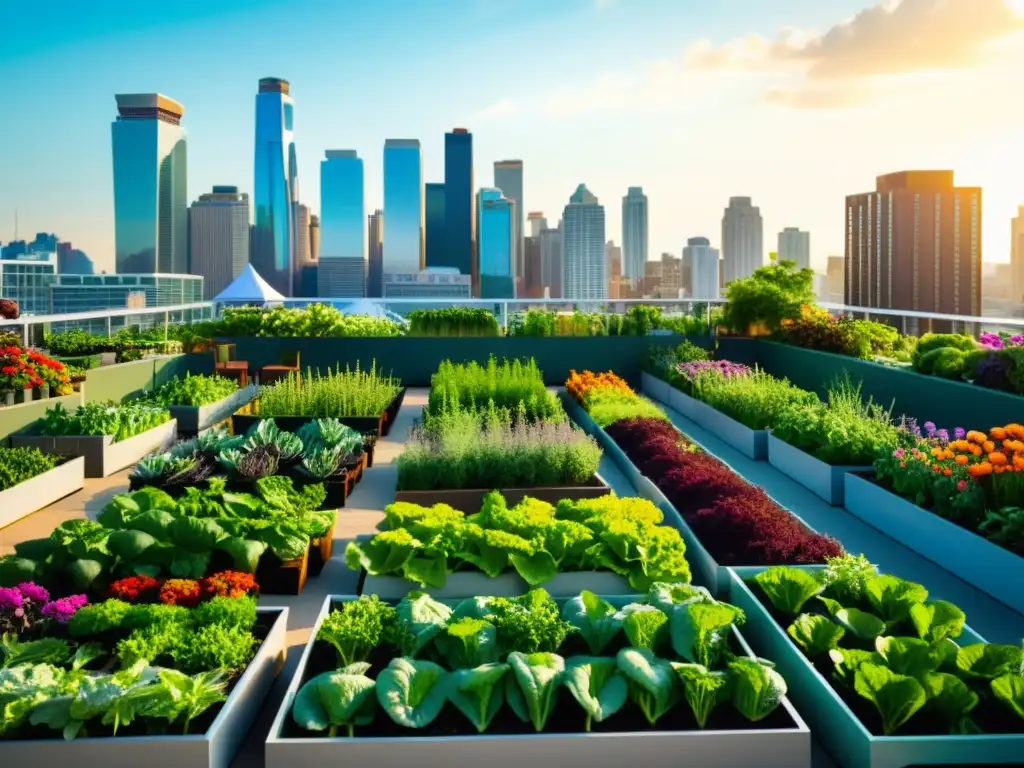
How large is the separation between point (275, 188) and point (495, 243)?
108ft

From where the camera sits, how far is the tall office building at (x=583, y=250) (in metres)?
81.2

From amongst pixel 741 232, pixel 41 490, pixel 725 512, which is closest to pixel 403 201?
pixel 741 232

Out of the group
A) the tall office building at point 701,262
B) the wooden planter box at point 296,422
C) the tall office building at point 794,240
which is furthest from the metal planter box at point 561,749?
the tall office building at point 794,240

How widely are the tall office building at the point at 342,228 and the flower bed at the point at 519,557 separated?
86737 mm

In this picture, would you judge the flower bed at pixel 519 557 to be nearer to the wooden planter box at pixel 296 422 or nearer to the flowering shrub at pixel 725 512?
the flowering shrub at pixel 725 512

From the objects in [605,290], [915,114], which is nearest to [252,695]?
→ [915,114]

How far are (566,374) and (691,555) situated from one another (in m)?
8.44

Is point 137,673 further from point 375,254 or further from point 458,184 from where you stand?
point 458,184

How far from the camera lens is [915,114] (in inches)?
413

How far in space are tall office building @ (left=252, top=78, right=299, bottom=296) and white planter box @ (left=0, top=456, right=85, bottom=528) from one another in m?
93.0

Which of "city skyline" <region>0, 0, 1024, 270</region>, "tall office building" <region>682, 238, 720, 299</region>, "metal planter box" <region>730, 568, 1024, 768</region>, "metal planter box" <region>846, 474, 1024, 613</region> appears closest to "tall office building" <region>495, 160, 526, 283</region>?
"tall office building" <region>682, 238, 720, 299</region>

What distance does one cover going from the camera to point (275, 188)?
107188 millimetres

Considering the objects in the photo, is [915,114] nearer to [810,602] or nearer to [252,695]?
[810,602]

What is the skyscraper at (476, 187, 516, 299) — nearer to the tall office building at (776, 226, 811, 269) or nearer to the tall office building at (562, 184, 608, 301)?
the tall office building at (562, 184, 608, 301)
